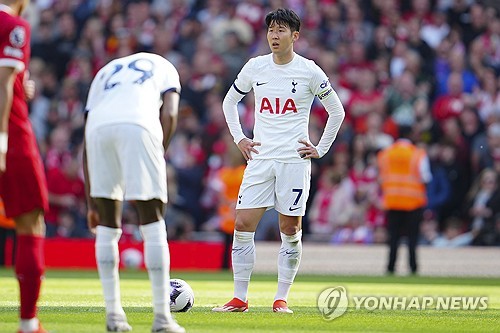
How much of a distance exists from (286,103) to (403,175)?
862cm

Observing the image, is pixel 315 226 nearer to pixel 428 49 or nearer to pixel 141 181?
pixel 428 49

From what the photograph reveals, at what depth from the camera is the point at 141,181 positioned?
23.1 feet

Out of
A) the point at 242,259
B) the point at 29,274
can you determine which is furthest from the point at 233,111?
the point at 29,274

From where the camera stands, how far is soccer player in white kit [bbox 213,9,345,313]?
32.4 feet

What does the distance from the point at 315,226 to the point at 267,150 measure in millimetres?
9982

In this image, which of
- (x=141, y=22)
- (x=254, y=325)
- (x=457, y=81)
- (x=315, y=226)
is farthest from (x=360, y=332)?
(x=141, y=22)

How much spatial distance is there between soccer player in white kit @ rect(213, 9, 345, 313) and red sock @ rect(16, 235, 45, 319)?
3215 mm

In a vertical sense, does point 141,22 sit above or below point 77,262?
above

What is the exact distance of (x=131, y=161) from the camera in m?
7.07

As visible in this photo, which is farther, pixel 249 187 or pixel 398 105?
pixel 398 105

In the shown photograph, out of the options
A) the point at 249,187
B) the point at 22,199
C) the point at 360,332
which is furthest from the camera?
the point at 249,187

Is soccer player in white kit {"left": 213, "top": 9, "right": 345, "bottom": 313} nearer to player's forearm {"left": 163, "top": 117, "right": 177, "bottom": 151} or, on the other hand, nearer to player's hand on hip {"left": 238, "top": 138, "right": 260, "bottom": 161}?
player's hand on hip {"left": 238, "top": 138, "right": 260, "bottom": 161}

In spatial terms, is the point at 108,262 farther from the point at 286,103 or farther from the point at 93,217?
the point at 286,103

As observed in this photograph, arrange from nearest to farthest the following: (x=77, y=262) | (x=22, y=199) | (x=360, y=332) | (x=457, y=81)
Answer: (x=22, y=199)
(x=360, y=332)
(x=77, y=262)
(x=457, y=81)
